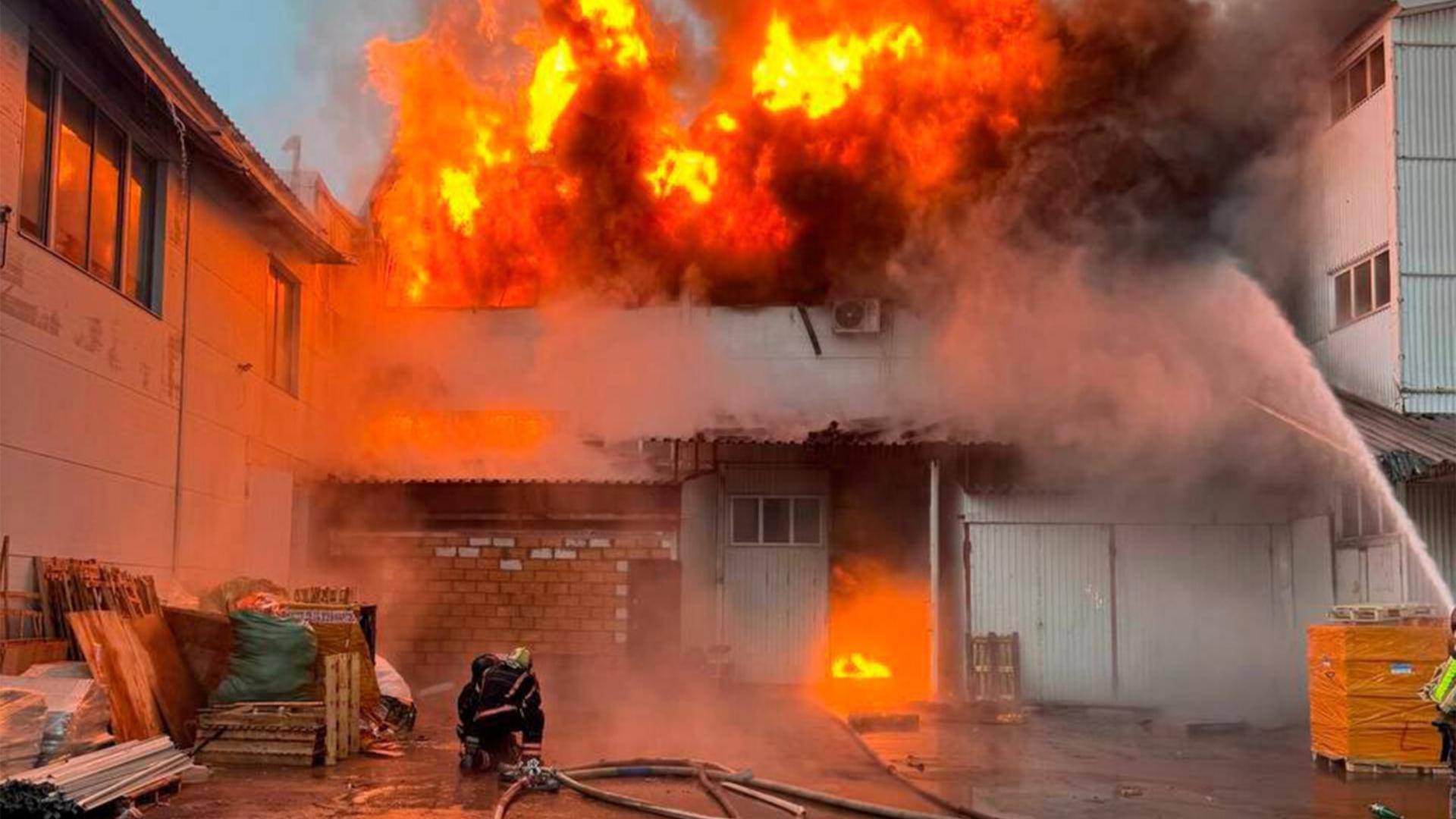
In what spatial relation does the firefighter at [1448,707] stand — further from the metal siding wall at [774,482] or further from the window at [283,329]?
the window at [283,329]

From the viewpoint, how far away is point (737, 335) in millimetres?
20578

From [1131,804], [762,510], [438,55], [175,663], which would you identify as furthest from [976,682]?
[438,55]

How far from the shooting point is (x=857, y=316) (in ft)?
65.7

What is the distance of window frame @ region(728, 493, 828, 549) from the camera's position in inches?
764

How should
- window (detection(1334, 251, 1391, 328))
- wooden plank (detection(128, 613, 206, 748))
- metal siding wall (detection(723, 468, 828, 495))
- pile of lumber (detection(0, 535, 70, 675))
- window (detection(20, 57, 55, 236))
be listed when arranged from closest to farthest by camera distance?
pile of lumber (detection(0, 535, 70, 675)), window (detection(20, 57, 55, 236)), wooden plank (detection(128, 613, 206, 748)), window (detection(1334, 251, 1391, 328)), metal siding wall (detection(723, 468, 828, 495))

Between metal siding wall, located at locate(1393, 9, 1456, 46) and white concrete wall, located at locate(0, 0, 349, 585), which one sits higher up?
metal siding wall, located at locate(1393, 9, 1456, 46)

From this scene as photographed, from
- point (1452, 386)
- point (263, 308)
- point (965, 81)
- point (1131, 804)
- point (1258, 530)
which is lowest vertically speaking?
point (1131, 804)

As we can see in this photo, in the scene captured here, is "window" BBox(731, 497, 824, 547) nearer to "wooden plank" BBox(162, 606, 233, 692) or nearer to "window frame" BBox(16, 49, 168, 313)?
"wooden plank" BBox(162, 606, 233, 692)

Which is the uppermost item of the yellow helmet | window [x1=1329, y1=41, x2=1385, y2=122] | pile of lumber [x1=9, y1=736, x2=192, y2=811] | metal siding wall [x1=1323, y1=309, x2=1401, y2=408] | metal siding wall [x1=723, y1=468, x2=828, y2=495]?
window [x1=1329, y1=41, x2=1385, y2=122]

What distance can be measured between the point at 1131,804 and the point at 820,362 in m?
11.5

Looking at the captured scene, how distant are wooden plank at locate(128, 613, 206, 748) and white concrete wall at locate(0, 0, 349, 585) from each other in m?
0.87

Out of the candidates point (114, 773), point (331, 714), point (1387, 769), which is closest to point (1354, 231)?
point (1387, 769)

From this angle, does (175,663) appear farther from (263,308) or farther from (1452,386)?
(1452,386)

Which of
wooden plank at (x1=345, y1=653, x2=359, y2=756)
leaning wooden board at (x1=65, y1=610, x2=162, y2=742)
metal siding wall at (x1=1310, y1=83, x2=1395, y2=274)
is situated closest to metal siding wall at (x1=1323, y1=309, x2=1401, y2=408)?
metal siding wall at (x1=1310, y1=83, x2=1395, y2=274)
